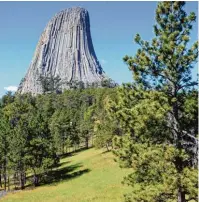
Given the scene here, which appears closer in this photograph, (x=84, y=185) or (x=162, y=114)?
(x=162, y=114)

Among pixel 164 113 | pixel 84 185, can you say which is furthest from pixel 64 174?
pixel 164 113

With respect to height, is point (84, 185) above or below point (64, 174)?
above

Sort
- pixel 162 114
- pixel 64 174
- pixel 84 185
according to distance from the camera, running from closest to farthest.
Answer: pixel 162 114, pixel 84 185, pixel 64 174

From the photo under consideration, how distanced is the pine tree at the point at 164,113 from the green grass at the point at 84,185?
74.0 ft

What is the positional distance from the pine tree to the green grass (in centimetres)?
2257

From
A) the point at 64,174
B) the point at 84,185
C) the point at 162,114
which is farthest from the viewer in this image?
the point at 64,174

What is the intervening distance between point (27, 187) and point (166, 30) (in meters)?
48.2

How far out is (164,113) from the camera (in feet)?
58.4

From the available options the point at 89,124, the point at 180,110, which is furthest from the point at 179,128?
the point at 89,124

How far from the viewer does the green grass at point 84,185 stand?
44.3 m

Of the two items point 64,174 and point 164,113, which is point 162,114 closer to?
point 164,113

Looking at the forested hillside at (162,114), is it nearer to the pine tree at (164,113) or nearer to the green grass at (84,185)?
the pine tree at (164,113)

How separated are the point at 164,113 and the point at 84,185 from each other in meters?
36.5

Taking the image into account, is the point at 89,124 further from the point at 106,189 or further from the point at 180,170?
the point at 180,170
